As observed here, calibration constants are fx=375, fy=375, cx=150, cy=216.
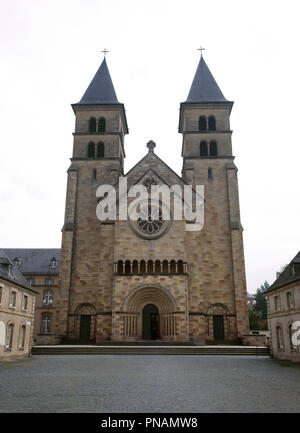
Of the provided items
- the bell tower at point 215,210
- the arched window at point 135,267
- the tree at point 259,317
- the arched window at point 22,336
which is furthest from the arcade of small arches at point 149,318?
the tree at point 259,317

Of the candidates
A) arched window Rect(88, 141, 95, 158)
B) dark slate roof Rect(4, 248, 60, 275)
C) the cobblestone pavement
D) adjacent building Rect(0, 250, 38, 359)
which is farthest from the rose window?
dark slate roof Rect(4, 248, 60, 275)

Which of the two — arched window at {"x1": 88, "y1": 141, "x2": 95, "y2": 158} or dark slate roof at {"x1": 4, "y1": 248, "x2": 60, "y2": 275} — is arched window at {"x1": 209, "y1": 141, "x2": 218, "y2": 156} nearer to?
arched window at {"x1": 88, "y1": 141, "x2": 95, "y2": 158}

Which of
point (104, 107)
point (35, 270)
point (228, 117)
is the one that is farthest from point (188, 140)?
point (35, 270)

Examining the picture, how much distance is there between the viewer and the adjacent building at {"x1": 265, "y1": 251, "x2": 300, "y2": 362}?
22375 mm

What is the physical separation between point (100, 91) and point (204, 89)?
12.9m

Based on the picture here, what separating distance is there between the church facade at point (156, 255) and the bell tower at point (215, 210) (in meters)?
0.10

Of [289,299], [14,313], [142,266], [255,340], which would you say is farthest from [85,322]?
[289,299]

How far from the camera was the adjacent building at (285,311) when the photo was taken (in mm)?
22375

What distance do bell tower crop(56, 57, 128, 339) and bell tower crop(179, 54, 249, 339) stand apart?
8042 millimetres

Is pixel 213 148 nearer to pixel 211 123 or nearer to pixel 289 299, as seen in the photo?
pixel 211 123

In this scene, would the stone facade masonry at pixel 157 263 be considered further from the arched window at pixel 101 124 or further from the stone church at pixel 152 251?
the arched window at pixel 101 124

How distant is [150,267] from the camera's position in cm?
3525

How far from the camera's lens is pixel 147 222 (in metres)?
36.8

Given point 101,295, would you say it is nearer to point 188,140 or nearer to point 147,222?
point 147,222
